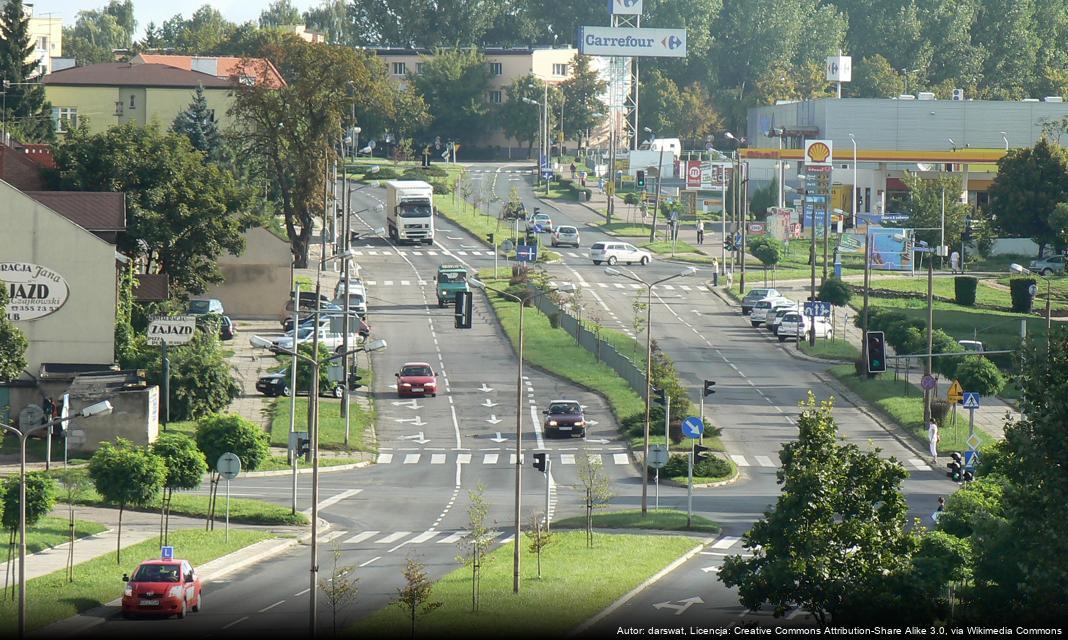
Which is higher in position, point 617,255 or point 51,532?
point 617,255

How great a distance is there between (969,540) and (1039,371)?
5.74 metres

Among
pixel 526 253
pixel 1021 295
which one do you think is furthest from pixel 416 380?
pixel 1021 295

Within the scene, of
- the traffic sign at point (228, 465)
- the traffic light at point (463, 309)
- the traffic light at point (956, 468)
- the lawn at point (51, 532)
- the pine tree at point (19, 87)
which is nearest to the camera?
the lawn at point (51, 532)

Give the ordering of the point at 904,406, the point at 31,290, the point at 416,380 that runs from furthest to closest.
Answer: the point at 416,380, the point at 904,406, the point at 31,290

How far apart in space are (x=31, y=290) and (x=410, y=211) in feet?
182

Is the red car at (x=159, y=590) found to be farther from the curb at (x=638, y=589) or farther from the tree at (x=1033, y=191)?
the tree at (x=1033, y=191)

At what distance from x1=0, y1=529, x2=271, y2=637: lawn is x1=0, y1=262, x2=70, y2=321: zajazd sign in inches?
758

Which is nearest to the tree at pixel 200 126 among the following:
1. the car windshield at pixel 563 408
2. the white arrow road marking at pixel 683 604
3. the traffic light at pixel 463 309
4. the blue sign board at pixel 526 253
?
the blue sign board at pixel 526 253

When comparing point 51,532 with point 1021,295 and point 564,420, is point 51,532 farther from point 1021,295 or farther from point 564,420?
point 1021,295

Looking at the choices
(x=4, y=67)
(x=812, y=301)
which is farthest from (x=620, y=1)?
(x=812, y=301)

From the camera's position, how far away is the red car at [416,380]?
75250 millimetres

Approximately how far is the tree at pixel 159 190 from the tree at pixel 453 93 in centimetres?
9610

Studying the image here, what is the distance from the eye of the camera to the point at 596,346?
83.7 meters

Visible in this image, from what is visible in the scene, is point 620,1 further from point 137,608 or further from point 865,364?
point 137,608
